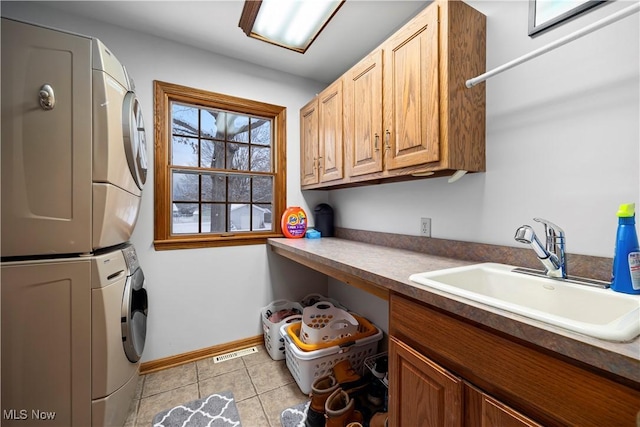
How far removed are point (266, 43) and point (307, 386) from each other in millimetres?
2547

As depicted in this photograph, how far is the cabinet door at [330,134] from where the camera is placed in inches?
76.3

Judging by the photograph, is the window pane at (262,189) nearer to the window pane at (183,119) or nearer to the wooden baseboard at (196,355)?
the window pane at (183,119)

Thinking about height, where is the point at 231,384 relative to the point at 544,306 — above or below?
below

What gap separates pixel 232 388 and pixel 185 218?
53.9 inches

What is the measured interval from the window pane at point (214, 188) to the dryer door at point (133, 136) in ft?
2.05

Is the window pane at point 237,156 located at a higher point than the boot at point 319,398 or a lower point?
higher

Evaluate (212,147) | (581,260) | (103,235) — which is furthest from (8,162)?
(581,260)

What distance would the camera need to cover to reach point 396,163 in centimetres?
145

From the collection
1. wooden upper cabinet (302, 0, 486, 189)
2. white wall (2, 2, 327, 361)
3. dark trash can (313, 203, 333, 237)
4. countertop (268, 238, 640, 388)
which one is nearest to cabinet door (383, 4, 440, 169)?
wooden upper cabinet (302, 0, 486, 189)

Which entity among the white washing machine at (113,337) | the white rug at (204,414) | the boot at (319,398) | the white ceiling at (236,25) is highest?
the white ceiling at (236,25)

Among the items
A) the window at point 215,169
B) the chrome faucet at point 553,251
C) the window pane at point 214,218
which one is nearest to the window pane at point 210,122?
the window at point 215,169

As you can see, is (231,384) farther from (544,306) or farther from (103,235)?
(544,306)

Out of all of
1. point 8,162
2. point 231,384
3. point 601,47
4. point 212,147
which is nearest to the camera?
point 601,47

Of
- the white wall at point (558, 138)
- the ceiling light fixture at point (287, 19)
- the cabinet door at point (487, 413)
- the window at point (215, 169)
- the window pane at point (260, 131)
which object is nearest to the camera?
the cabinet door at point (487, 413)
